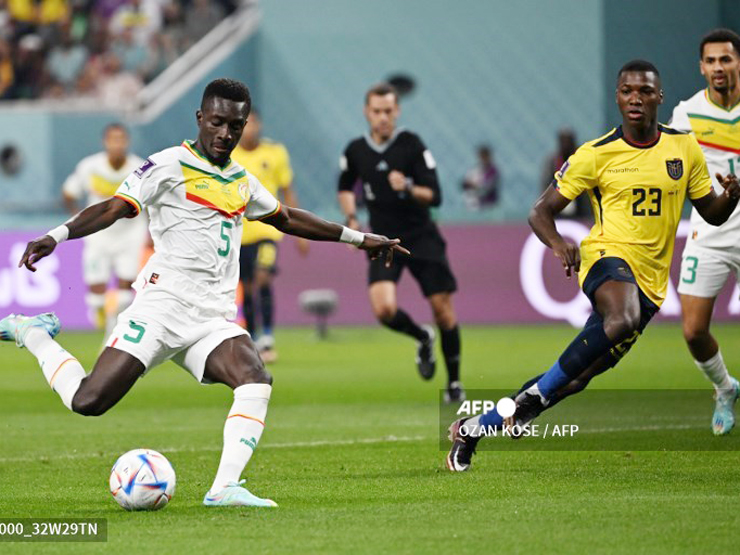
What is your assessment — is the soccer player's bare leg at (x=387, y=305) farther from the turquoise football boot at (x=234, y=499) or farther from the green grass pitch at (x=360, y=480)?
the turquoise football boot at (x=234, y=499)

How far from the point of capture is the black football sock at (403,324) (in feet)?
39.4

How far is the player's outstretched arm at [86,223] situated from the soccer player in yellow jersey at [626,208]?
224 centimetres

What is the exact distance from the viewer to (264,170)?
51.0ft

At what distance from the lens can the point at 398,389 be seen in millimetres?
12883

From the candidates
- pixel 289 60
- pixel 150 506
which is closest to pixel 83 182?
pixel 289 60

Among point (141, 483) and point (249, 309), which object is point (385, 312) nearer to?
point (249, 309)

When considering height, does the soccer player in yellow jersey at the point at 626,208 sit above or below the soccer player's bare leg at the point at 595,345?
above

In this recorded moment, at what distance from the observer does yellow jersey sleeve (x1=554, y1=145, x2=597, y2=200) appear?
7836mm

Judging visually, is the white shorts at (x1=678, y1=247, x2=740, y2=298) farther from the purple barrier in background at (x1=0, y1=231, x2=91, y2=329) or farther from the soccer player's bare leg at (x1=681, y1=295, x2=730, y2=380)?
the purple barrier in background at (x1=0, y1=231, x2=91, y2=329)

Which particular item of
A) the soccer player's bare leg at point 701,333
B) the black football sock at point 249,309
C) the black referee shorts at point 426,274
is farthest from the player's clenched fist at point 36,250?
the black football sock at point 249,309

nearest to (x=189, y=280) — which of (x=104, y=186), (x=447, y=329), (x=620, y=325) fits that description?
(x=620, y=325)

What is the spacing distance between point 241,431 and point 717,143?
14.1 feet

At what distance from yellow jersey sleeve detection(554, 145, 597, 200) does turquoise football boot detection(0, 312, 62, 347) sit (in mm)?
2803

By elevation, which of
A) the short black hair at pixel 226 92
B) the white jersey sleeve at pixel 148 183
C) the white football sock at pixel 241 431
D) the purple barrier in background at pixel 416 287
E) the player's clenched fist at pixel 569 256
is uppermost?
the short black hair at pixel 226 92
